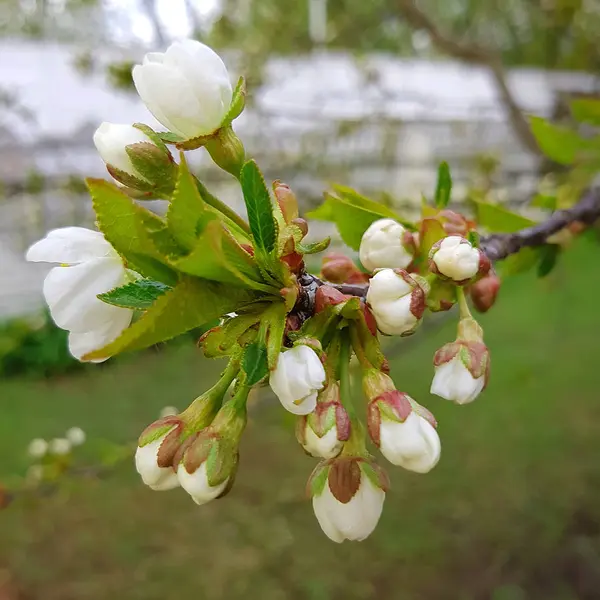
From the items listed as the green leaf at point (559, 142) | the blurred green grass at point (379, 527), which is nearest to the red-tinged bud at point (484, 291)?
the green leaf at point (559, 142)

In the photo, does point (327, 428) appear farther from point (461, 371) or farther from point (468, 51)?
point (468, 51)

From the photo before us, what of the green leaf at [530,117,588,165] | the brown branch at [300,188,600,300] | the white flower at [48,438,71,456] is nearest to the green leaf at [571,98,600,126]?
the green leaf at [530,117,588,165]

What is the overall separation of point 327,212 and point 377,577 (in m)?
1.40

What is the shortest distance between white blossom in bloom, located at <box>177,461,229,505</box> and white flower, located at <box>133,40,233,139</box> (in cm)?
18

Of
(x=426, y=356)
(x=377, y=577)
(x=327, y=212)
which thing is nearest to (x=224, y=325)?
(x=327, y=212)

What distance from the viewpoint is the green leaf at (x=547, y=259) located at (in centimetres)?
57

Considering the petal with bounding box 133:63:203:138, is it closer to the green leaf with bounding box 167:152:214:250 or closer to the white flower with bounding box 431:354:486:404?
the green leaf with bounding box 167:152:214:250

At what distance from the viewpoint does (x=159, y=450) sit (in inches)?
13.2

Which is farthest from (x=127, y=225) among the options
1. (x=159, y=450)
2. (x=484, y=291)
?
(x=484, y=291)

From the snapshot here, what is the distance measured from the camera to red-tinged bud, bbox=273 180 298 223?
337mm

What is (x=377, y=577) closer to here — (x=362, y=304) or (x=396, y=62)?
(x=362, y=304)

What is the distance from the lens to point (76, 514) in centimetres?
197

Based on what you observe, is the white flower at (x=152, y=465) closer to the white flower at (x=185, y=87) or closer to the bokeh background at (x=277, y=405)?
the white flower at (x=185, y=87)

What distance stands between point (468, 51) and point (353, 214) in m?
1.14
